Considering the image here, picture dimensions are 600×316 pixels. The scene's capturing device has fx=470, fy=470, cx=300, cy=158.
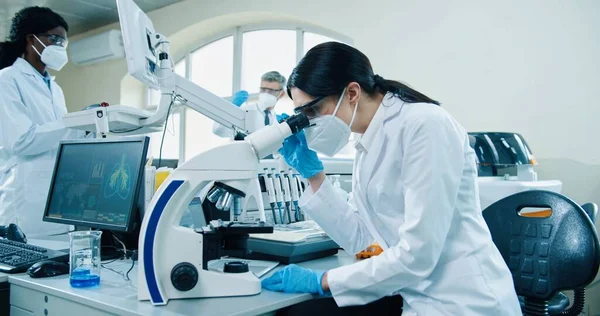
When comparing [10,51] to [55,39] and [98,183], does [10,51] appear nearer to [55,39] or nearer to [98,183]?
[55,39]

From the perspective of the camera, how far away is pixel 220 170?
39.0 inches

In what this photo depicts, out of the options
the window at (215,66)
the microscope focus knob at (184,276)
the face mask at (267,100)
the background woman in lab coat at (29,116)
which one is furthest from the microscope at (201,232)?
the window at (215,66)

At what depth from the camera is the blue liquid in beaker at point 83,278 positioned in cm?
109

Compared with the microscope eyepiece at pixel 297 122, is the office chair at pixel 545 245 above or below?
below

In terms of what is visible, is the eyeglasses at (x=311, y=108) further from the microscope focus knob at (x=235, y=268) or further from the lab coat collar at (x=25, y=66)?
the lab coat collar at (x=25, y=66)

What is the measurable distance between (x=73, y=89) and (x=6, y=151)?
14.7ft

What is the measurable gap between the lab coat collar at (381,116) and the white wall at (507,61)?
79.9 inches

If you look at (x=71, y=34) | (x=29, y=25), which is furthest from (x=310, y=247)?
(x=71, y=34)

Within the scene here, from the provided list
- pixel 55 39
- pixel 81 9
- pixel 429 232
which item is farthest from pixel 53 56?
pixel 81 9

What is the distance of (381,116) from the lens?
3.94 ft

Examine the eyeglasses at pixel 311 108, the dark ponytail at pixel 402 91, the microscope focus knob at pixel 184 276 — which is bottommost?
the microscope focus knob at pixel 184 276

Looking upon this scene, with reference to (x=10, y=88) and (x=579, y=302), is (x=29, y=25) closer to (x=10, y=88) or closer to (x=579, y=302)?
(x=10, y=88)

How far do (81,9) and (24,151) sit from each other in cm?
371

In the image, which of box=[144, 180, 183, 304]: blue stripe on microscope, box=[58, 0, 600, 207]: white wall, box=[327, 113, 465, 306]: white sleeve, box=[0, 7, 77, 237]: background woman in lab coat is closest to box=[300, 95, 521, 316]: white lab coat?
box=[327, 113, 465, 306]: white sleeve
